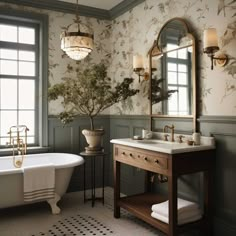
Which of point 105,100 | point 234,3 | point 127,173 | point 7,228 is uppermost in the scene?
point 234,3

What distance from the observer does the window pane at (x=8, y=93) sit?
3842mm

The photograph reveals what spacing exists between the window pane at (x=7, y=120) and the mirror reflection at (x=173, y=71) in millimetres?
1998

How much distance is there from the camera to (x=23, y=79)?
156 inches

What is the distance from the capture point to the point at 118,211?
314 cm

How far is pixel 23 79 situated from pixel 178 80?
2258mm

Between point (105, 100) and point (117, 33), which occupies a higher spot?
point (117, 33)

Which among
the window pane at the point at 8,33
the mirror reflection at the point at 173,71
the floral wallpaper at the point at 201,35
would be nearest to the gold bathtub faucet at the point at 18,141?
the window pane at the point at 8,33

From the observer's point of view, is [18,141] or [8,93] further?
[8,93]

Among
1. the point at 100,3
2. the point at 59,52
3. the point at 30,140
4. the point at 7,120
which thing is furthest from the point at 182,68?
the point at 7,120

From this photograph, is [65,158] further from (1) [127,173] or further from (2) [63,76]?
(2) [63,76]

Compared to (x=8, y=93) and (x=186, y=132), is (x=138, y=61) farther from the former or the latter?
(x=8, y=93)

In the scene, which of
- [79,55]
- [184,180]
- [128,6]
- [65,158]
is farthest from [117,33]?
[184,180]

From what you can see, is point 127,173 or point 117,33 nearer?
point 127,173

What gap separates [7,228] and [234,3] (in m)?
3.09
